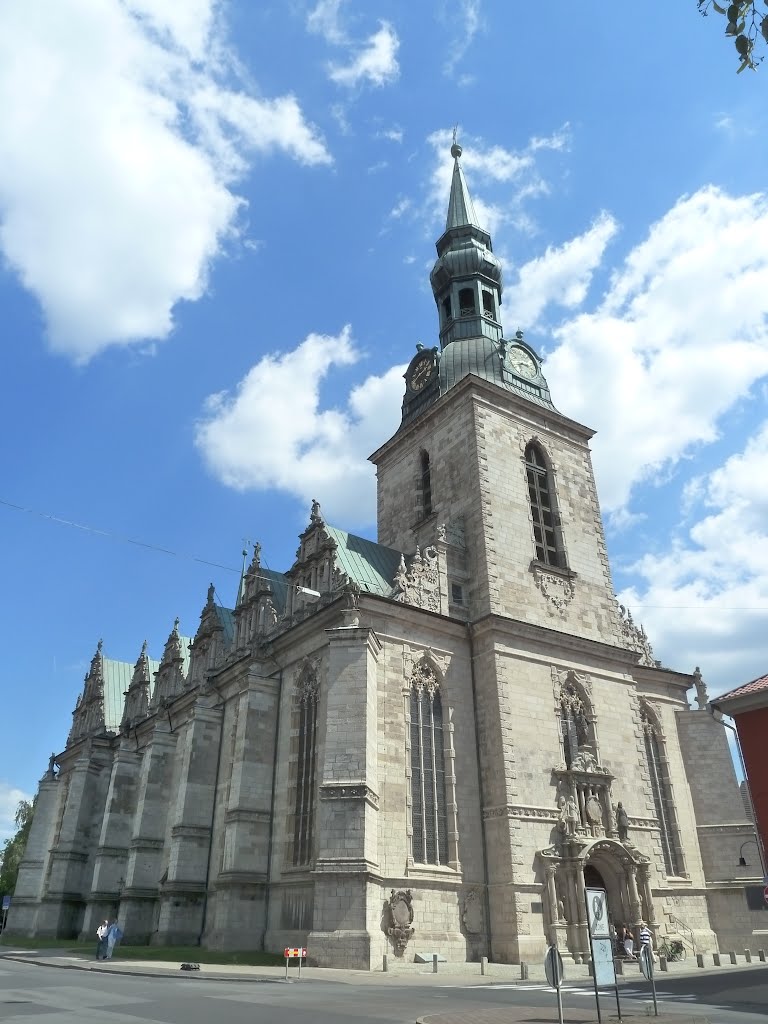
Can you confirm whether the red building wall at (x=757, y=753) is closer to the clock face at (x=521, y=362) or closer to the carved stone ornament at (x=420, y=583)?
the carved stone ornament at (x=420, y=583)

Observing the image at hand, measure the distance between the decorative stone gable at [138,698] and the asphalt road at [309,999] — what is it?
2714 cm

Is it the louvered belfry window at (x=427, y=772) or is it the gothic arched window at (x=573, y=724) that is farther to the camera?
the gothic arched window at (x=573, y=724)

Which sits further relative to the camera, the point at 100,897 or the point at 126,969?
the point at 100,897

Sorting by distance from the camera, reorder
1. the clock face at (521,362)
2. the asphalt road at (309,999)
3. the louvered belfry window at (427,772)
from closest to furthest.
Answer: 1. the asphalt road at (309,999)
2. the louvered belfry window at (427,772)
3. the clock face at (521,362)

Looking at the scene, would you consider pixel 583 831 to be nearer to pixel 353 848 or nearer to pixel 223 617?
pixel 353 848

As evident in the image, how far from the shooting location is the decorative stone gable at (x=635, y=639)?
3688 cm

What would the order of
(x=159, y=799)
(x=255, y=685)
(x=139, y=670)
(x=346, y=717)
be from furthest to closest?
(x=139, y=670)
(x=159, y=799)
(x=255, y=685)
(x=346, y=717)

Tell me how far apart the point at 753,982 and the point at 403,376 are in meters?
33.6

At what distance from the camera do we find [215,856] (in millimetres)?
32531

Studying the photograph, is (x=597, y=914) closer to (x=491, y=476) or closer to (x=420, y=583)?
(x=420, y=583)

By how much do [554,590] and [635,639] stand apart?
280 inches

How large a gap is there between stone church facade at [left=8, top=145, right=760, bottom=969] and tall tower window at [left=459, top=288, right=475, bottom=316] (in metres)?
0.22

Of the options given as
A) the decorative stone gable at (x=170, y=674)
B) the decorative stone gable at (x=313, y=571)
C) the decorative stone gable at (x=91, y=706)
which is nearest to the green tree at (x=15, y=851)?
the decorative stone gable at (x=91, y=706)

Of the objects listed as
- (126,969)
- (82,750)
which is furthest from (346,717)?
(82,750)
